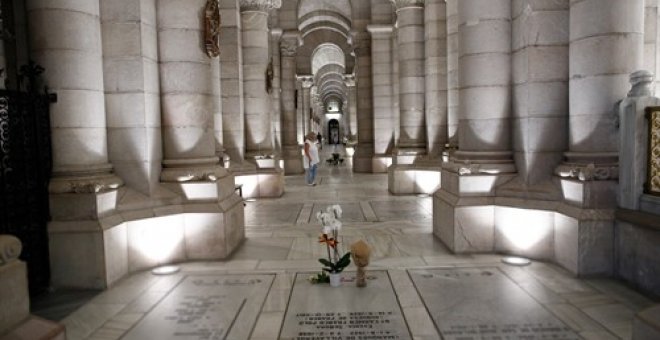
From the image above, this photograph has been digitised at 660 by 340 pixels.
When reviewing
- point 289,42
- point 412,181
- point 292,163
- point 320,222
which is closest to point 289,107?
point 292,163

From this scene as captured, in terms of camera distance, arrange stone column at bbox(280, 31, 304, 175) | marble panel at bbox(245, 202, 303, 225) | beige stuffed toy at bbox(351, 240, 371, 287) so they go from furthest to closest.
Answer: stone column at bbox(280, 31, 304, 175)
marble panel at bbox(245, 202, 303, 225)
beige stuffed toy at bbox(351, 240, 371, 287)

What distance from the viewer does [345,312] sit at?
5.15m

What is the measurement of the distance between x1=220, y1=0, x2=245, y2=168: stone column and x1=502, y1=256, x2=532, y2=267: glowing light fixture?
800 centimetres

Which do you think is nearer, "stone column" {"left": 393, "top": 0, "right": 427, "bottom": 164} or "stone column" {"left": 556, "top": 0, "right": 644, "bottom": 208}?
"stone column" {"left": 556, "top": 0, "right": 644, "bottom": 208}

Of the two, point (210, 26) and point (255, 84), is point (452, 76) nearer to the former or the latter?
point (255, 84)

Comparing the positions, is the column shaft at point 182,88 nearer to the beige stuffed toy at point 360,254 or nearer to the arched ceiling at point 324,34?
the beige stuffed toy at point 360,254

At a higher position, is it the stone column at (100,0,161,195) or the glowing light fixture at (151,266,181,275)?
the stone column at (100,0,161,195)

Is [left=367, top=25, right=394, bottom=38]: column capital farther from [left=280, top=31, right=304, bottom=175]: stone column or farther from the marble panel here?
the marble panel

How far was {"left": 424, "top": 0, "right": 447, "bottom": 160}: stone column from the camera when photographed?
531 inches

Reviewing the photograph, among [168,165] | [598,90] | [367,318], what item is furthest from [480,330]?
[168,165]

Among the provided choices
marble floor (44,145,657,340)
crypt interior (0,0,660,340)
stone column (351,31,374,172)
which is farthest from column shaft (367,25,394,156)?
marble floor (44,145,657,340)

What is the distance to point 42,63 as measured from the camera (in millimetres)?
6281

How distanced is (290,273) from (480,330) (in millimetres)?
2779

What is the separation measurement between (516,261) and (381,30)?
48.0 ft
